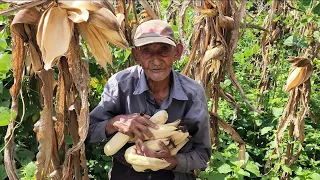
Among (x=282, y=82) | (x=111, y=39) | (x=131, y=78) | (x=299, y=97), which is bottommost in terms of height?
(x=282, y=82)

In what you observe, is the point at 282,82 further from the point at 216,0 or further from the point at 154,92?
the point at 154,92

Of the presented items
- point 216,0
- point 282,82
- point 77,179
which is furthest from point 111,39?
point 282,82

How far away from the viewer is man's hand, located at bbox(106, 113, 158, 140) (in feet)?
3.67

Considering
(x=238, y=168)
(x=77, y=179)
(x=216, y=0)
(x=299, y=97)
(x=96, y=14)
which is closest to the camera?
(x=96, y=14)

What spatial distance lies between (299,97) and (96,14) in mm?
1432

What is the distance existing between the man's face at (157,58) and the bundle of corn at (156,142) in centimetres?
12

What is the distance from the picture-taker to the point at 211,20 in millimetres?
1725

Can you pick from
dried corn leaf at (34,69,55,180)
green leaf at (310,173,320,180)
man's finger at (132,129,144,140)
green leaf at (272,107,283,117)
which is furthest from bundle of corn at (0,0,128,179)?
green leaf at (272,107,283,117)

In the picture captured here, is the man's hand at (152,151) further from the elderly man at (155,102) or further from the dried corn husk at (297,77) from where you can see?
the dried corn husk at (297,77)

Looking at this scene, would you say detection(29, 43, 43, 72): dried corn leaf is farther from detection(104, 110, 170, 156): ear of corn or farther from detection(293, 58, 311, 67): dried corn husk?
detection(293, 58, 311, 67): dried corn husk

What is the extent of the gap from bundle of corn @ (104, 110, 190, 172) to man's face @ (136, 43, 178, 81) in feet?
0.39

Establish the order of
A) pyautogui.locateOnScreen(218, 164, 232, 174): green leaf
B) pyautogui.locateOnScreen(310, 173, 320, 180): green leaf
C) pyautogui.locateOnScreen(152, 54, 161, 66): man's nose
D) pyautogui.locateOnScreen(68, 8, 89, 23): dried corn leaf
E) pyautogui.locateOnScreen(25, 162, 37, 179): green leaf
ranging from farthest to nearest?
pyautogui.locateOnScreen(310, 173, 320, 180): green leaf, pyautogui.locateOnScreen(218, 164, 232, 174): green leaf, pyautogui.locateOnScreen(152, 54, 161, 66): man's nose, pyautogui.locateOnScreen(25, 162, 37, 179): green leaf, pyautogui.locateOnScreen(68, 8, 89, 23): dried corn leaf

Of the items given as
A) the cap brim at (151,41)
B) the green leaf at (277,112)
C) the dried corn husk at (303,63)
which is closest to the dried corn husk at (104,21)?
the cap brim at (151,41)

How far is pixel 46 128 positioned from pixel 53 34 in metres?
0.20
